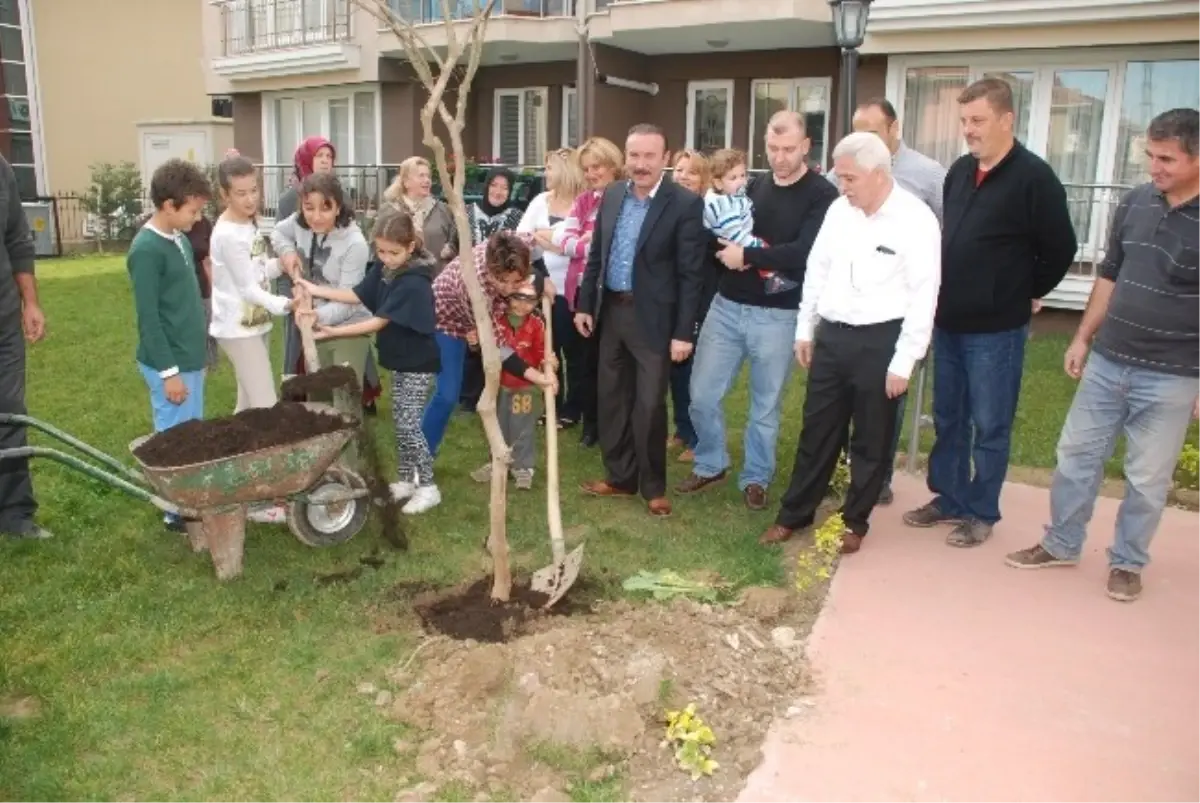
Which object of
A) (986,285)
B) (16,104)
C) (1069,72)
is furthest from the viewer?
(16,104)

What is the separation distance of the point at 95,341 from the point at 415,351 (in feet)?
21.4

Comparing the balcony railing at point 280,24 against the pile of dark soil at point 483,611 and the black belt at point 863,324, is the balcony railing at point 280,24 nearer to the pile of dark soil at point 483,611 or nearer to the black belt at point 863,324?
the black belt at point 863,324

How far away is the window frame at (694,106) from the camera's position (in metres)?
17.5

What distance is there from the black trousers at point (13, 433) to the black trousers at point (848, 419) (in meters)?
3.77

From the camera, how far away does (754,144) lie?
57.2 feet

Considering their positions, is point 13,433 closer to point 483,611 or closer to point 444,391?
point 444,391

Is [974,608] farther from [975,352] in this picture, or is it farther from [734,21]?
[734,21]

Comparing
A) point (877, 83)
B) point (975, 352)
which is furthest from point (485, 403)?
point (877, 83)

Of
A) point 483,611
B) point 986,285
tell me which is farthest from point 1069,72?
point 483,611

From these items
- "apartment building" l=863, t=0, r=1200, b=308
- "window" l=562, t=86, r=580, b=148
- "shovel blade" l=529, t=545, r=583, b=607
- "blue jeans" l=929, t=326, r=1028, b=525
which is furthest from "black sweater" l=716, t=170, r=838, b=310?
"window" l=562, t=86, r=580, b=148

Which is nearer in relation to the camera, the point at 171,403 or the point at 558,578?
the point at 558,578

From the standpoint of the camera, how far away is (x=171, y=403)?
17.2ft

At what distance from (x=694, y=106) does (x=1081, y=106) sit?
650cm

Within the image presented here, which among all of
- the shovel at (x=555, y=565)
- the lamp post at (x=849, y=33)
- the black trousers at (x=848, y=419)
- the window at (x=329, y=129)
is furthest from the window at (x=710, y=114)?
the shovel at (x=555, y=565)
